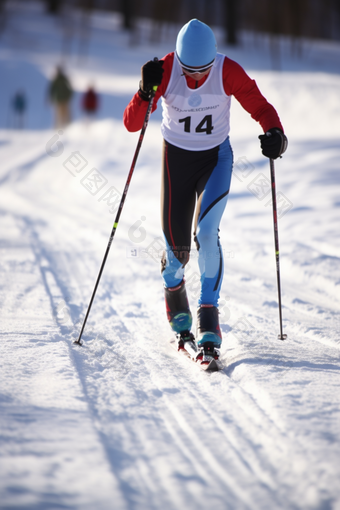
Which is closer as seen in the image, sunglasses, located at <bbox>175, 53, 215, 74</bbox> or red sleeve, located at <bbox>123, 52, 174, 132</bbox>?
sunglasses, located at <bbox>175, 53, 215, 74</bbox>

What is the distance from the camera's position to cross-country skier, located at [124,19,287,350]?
103 inches

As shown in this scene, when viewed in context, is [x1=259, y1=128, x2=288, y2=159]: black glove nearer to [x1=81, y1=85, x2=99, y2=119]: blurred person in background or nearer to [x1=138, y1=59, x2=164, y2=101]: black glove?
[x1=138, y1=59, x2=164, y2=101]: black glove

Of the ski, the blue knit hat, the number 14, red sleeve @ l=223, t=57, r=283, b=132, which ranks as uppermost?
the blue knit hat

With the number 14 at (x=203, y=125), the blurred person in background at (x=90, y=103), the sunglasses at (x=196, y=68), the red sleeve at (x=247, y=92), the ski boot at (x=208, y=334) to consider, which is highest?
the sunglasses at (x=196, y=68)

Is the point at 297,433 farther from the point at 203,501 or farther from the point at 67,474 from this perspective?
the point at 67,474

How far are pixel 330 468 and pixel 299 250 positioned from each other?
3303mm

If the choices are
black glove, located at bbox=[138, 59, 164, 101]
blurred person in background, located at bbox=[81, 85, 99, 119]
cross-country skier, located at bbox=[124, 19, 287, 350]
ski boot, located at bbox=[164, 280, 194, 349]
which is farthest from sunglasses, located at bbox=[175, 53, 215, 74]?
blurred person in background, located at bbox=[81, 85, 99, 119]

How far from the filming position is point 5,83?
23781 millimetres

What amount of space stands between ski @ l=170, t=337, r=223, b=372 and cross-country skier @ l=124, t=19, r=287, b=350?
6 cm

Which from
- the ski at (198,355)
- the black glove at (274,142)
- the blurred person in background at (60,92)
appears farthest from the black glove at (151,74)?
the blurred person in background at (60,92)

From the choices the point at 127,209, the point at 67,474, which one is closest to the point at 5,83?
the point at 127,209

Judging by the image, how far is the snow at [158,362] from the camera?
1.66 metres

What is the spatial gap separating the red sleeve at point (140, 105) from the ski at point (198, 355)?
1476 millimetres

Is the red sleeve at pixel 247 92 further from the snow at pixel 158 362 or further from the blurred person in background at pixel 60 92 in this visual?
the blurred person in background at pixel 60 92
